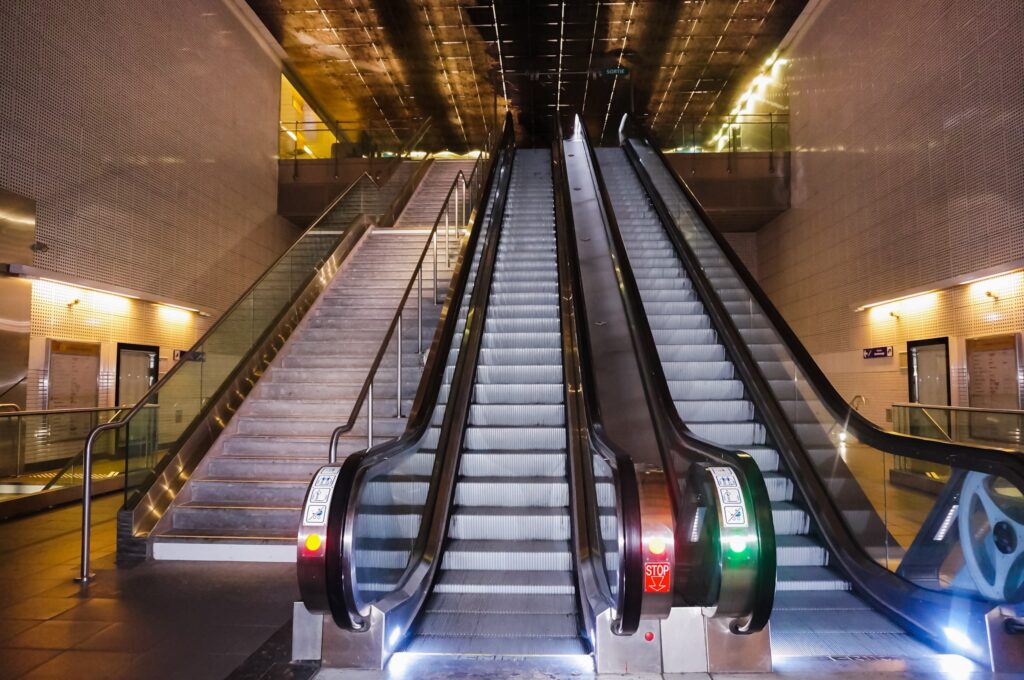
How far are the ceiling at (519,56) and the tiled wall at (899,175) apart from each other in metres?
2.31

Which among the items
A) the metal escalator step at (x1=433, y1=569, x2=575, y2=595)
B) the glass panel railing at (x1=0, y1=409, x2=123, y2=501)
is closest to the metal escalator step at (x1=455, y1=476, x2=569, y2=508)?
the metal escalator step at (x1=433, y1=569, x2=575, y2=595)

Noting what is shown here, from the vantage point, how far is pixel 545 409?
19.8 ft

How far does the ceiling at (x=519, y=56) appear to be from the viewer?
1390 cm

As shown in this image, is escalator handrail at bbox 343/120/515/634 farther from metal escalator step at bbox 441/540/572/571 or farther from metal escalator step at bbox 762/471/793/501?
Answer: metal escalator step at bbox 762/471/793/501

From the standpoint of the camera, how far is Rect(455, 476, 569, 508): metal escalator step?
499 cm

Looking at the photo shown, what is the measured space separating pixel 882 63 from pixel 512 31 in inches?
313

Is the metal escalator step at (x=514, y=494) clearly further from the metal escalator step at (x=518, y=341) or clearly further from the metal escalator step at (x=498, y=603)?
the metal escalator step at (x=518, y=341)

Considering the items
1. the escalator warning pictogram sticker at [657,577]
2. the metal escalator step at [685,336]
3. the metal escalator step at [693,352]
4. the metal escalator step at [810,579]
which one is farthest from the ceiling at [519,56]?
the escalator warning pictogram sticker at [657,577]

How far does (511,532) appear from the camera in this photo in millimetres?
4691

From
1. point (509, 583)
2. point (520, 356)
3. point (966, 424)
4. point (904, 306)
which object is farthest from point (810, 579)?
point (904, 306)

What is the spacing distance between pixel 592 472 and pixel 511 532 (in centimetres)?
86

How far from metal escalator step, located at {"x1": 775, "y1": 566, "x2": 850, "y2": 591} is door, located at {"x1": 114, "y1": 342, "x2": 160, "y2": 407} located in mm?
9727

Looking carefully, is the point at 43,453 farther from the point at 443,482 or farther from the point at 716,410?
the point at 716,410

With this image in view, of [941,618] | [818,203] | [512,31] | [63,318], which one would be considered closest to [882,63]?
[818,203]
